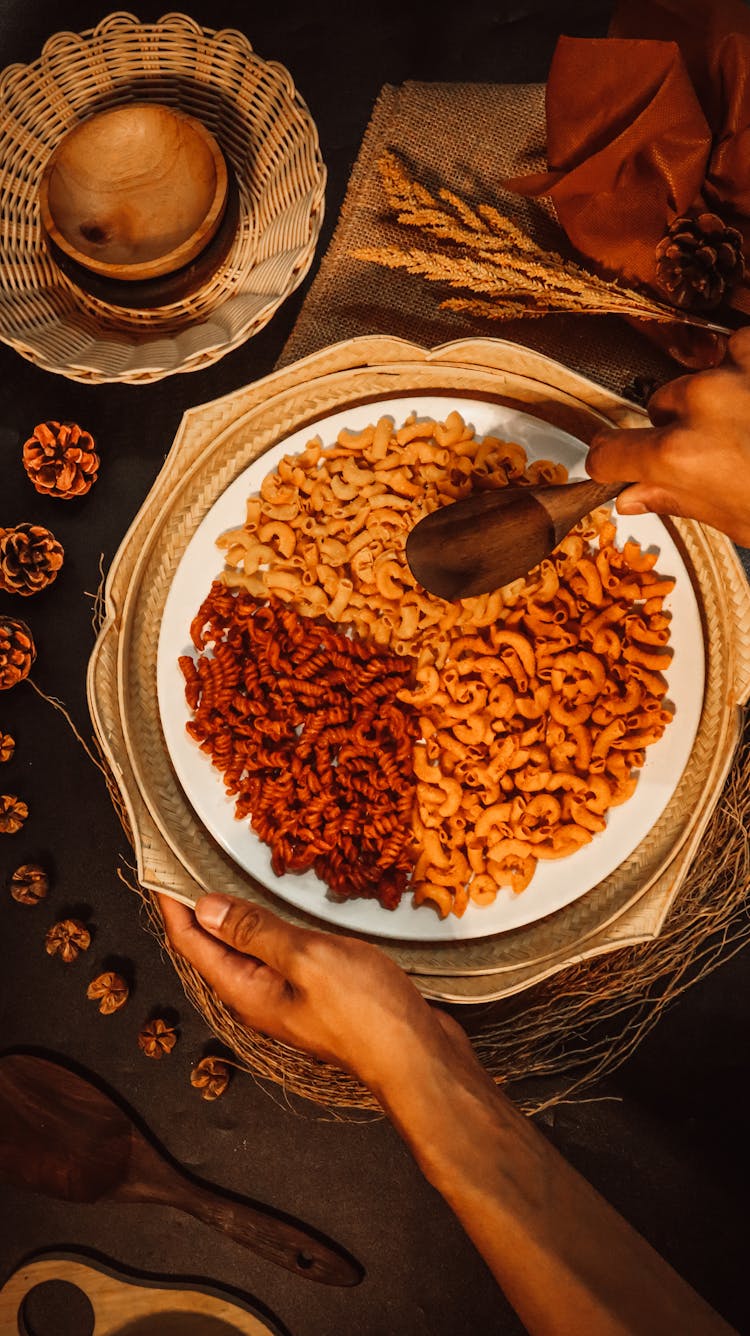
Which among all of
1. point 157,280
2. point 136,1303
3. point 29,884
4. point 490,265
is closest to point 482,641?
point 490,265

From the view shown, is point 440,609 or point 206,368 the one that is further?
point 206,368

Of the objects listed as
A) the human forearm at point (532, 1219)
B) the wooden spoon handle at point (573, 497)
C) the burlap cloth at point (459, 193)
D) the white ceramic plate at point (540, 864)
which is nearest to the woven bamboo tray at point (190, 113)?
the burlap cloth at point (459, 193)

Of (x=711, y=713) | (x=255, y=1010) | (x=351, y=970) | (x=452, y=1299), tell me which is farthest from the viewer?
(x=452, y=1299)

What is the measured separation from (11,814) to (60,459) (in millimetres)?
552

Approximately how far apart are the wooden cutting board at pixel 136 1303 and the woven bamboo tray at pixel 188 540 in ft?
2.03

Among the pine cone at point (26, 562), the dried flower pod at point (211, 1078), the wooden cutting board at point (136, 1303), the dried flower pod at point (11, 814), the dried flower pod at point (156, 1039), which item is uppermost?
the pine cone at point (26, 562)

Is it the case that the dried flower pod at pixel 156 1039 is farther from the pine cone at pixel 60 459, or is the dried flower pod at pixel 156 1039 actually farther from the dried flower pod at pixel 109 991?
the pine cone at pixel 60 459

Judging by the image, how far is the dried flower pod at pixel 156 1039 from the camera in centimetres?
143

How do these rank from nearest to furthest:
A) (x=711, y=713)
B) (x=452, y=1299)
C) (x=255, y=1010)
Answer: (x=255, y=1010), (x=711, y=713), (x=452, y=1299)

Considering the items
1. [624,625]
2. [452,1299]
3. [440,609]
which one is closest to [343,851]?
[440,609]

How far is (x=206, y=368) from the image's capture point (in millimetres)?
1517

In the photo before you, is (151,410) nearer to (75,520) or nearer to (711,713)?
(75,520)

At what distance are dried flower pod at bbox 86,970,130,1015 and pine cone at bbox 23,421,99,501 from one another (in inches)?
29.3

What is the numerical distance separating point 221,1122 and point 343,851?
51 cm
